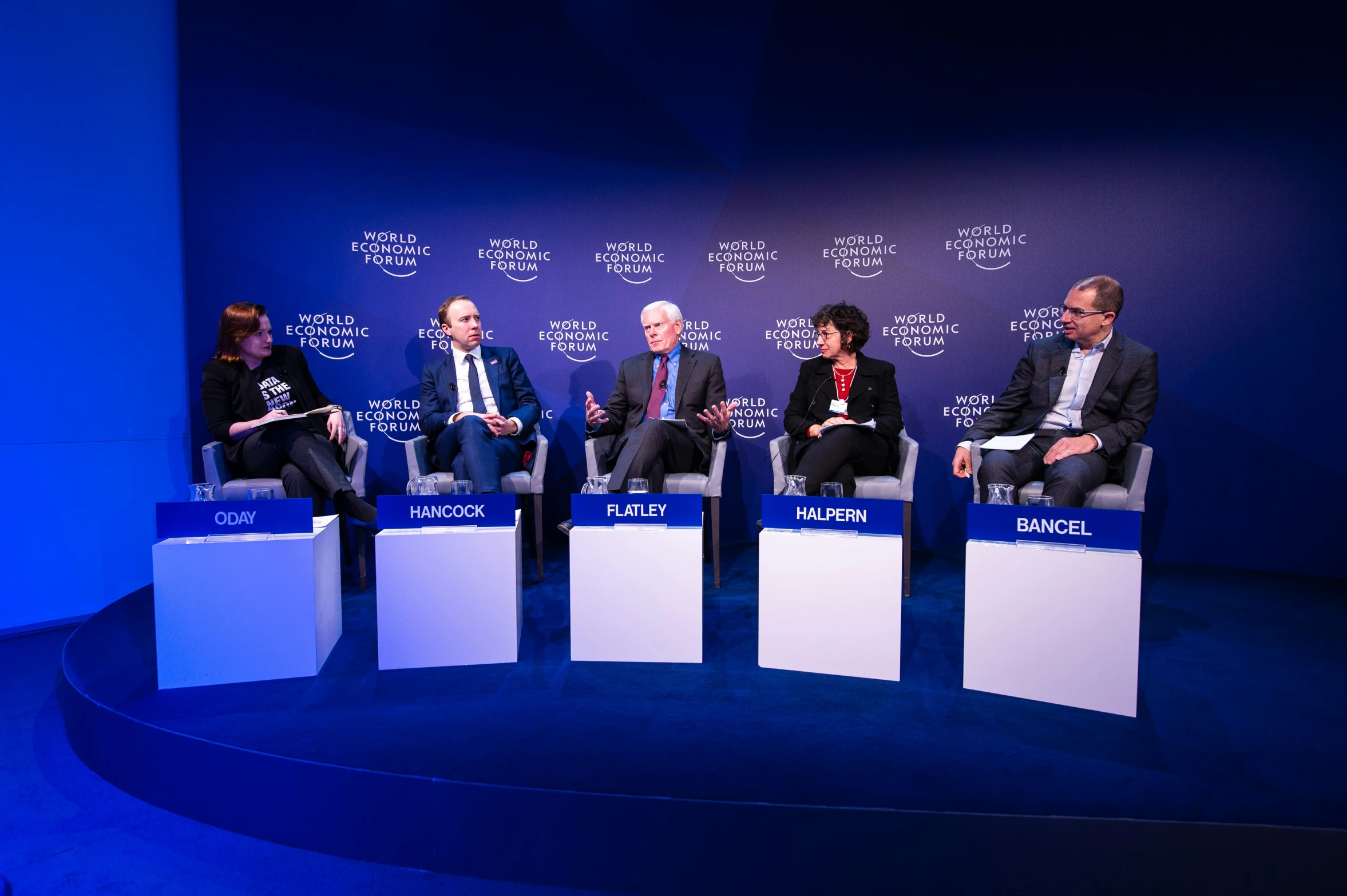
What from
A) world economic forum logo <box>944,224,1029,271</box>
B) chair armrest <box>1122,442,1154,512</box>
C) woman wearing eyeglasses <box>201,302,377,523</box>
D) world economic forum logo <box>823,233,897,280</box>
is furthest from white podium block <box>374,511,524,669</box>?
world economic forum logo <box>944,224,1029,271</box>

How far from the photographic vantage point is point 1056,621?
6.83ft

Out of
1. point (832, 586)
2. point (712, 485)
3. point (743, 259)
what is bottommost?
point (832, 586)

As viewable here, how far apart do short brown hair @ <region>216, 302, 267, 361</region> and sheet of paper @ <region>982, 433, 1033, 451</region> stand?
349 cm

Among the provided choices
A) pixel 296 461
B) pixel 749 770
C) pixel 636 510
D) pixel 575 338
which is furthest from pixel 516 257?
pixel 749 770

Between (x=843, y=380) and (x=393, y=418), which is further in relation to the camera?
(x=393, y=418)

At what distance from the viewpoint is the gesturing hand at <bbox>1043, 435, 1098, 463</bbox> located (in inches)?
121

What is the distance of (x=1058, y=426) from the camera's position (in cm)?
331

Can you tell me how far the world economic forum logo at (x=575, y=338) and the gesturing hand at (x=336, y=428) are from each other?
1.44 meters

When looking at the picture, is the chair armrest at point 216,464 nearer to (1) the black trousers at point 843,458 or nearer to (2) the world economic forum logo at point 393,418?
(2) the world economic forum logo at point 393,418

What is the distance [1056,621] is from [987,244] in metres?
2.86

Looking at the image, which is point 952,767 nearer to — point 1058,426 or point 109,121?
point 1058,426

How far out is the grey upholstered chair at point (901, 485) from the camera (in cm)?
341

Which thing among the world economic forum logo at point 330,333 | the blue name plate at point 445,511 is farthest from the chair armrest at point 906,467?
the world economic forum logo at point 330,333

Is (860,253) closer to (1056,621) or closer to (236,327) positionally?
(1056,621)
